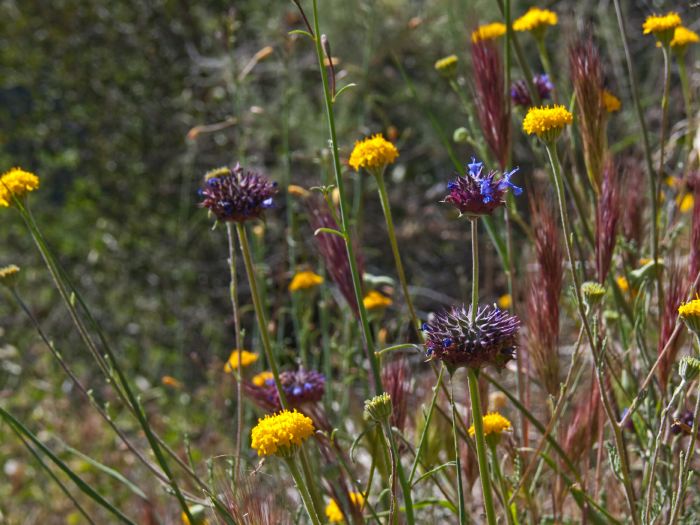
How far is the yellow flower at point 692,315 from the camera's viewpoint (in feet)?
3.67

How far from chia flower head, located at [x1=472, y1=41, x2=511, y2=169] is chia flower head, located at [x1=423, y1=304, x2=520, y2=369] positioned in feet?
1.71

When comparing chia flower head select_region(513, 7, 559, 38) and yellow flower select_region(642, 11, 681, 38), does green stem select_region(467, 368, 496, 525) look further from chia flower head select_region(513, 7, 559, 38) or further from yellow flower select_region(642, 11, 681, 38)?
chia flower head select_region(513, 7, 559, 38)

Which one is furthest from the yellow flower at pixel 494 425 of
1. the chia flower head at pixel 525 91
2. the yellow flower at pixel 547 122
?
the chia flower head at pixel 525 91

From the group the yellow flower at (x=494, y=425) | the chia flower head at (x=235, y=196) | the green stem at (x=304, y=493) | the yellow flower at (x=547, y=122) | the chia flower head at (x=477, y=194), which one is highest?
the chia flower head at (x=235, y=196)

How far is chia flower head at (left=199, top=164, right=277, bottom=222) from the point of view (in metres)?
1.50

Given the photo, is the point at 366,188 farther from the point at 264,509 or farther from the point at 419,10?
the point at 264,509

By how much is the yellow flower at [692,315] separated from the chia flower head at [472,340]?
0.71ft

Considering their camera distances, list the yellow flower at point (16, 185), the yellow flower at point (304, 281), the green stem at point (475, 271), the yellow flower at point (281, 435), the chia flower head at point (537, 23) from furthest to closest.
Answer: the yellow flower at point (304, 281) < the chia flower head at point (537, 23) < the yellow flower at point (16, 185) < the yellow flower at point (281, 435) < the green stem at point (475, 271)

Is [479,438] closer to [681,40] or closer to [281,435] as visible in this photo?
[281,435]

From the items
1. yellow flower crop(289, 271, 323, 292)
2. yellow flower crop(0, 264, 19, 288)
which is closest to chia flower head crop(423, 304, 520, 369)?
yellow flower crop(0, 264, 19, 288)

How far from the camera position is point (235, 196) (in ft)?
4.94

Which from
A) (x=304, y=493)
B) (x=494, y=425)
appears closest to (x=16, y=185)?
(x=304, y=493)

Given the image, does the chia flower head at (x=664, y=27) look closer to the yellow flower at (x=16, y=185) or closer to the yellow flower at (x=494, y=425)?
the yellow flower at (x=494, y=425)

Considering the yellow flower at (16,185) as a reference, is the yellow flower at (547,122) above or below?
below
